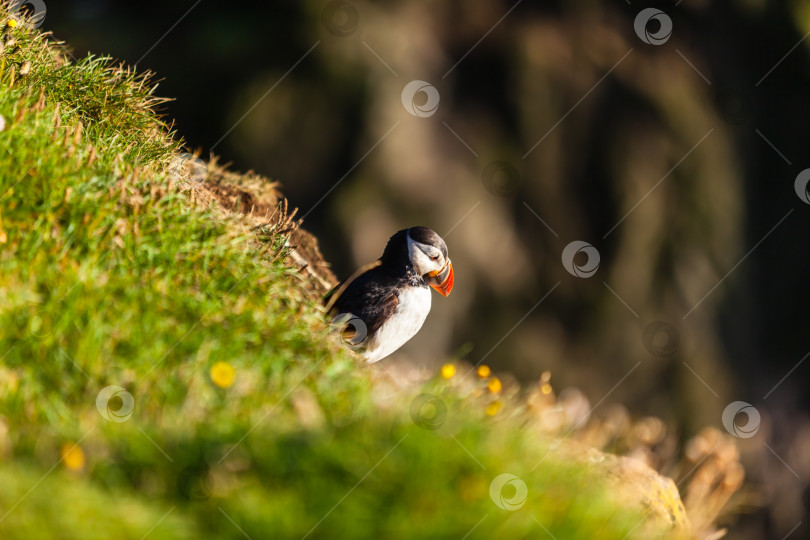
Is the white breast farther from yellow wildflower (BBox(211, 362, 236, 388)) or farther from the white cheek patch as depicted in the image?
yellow wildflower (BBox(211, 362, 236, 388))

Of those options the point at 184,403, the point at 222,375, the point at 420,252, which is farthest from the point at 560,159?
the point at 184,403

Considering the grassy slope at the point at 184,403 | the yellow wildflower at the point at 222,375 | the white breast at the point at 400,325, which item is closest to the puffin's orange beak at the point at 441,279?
the white breast at the point at 400,325

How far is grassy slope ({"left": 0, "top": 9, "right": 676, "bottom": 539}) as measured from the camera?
2.42 metres

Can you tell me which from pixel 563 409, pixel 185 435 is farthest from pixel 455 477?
pixel 563 409

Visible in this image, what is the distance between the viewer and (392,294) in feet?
15.7

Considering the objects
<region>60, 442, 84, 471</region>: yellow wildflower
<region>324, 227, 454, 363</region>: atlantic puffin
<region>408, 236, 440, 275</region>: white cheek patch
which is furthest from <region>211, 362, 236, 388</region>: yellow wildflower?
<region>408, 236, 440, 275</region>: white cheek patch

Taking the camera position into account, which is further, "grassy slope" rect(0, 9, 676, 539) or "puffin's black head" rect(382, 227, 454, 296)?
"puffin's black head" rect(382, 227, 454, 296)

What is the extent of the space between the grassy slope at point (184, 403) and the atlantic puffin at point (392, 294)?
21.8 inches

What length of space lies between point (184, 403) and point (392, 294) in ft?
6.81

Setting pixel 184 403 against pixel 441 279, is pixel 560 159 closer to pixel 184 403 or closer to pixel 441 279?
pixel 441 279

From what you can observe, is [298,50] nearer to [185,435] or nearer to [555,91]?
[555,91]

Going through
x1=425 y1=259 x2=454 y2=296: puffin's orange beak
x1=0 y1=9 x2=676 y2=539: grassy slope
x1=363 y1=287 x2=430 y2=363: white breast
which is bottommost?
x1=0 y1=9 x2=676 y2=539: grassy slope

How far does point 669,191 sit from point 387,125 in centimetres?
480

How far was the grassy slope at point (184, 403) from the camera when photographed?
2.42m
